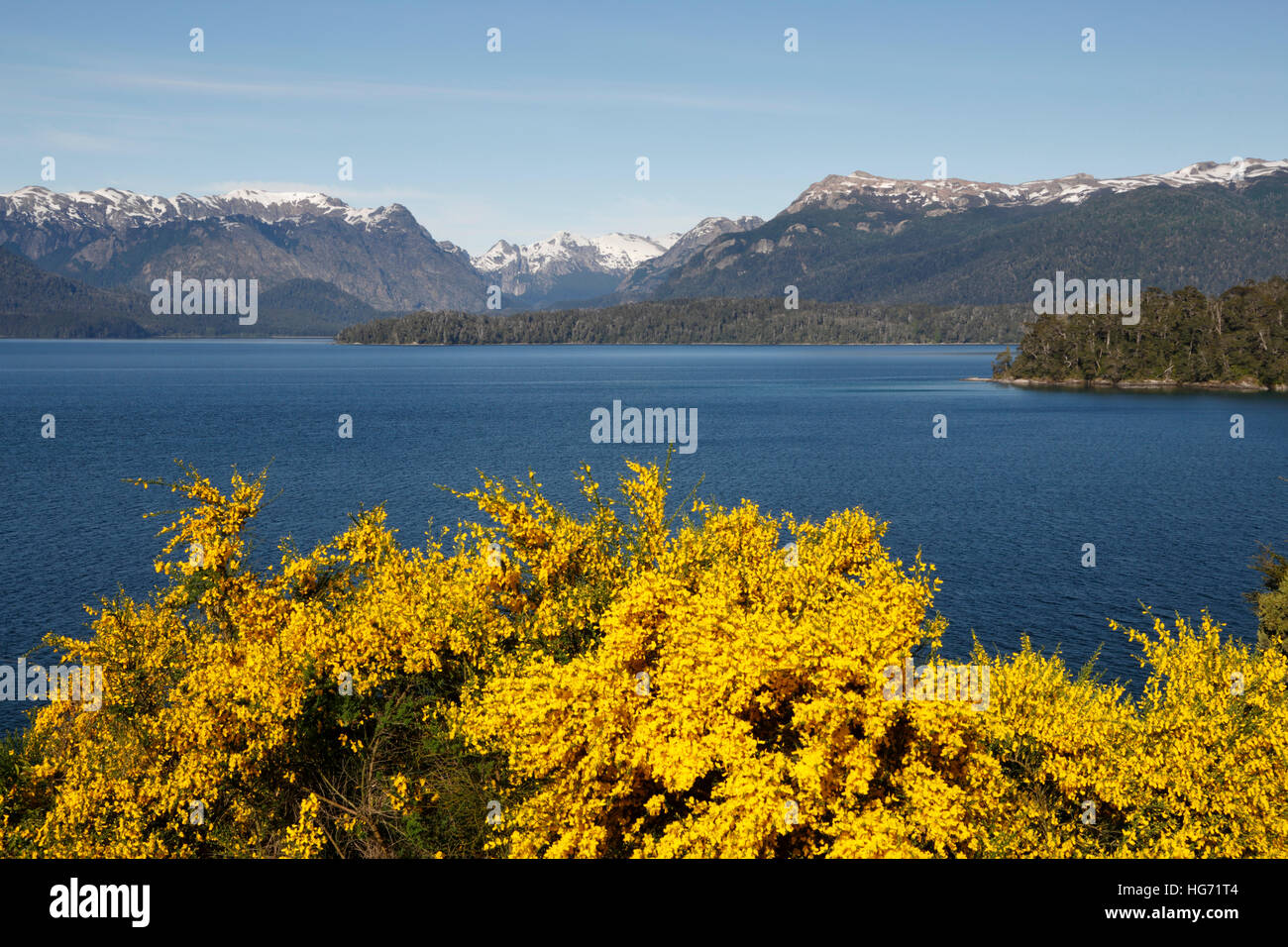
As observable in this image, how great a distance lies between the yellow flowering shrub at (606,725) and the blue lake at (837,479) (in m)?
22.4

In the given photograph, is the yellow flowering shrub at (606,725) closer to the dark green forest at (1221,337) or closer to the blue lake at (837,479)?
the blue lake at (837,479)

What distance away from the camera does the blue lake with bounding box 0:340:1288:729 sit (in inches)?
2276

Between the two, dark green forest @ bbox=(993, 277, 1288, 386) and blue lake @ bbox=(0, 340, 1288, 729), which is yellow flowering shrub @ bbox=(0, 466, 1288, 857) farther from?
dark green forest @ bbox=(993, 277, 1288, 386)

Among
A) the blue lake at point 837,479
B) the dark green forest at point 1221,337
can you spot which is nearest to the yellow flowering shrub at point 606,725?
the blue lake at point 837,479

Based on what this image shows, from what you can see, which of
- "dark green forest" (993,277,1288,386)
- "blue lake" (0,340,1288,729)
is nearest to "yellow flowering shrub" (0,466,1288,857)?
"blue lake" (0,340,1288,729)

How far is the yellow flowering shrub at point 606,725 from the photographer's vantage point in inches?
709

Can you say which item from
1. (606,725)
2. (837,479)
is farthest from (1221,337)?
(606,725)

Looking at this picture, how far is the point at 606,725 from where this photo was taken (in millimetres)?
18703

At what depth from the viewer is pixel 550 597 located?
91.0 feet

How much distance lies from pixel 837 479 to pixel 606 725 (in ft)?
265

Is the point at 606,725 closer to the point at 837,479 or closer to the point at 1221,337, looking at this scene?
the point at 837,479
